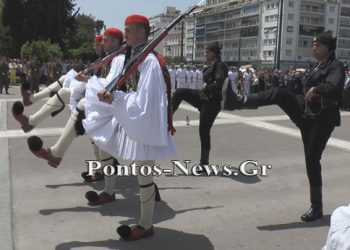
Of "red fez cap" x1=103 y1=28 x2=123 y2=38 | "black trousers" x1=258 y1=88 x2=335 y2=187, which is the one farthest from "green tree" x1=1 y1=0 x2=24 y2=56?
"black trousers" x1=258 y1=88 x2=335 y2=187

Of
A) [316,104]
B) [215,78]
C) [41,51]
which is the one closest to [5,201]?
[215,78]

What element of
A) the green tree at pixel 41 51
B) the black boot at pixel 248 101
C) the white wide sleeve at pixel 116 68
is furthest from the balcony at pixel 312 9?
the white wide sleeve at pixel 116 68

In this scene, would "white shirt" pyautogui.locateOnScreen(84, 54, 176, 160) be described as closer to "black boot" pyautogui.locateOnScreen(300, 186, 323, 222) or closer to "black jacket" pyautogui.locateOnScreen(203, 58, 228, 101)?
"black boot" pyautogui.locateOnScreen(300, 186, 323, 222)

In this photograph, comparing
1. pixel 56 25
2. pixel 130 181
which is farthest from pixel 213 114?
pixel 56 25

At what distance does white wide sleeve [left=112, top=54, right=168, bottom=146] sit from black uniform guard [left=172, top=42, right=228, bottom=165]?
281 centimetres

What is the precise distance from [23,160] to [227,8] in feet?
474

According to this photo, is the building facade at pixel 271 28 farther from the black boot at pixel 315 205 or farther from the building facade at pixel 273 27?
the black boot at pixel 315 205

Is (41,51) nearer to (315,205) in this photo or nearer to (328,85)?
(315,205)

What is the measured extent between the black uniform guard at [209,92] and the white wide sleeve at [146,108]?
2809 millimetres

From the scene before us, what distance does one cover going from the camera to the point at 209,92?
276 inches

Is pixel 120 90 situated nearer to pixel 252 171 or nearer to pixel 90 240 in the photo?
pixel 90 240

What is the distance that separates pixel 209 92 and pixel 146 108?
10.5ft

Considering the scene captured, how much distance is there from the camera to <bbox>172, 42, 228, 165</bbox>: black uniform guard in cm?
694

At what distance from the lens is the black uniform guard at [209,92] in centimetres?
694
